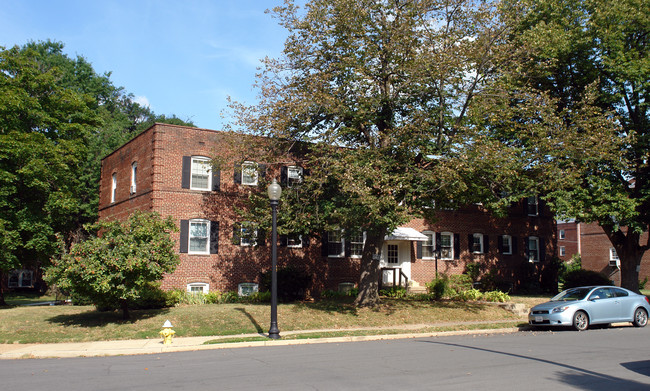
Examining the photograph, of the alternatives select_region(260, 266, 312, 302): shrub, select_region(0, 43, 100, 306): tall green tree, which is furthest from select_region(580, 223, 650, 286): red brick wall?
select_region(0, 43, 100, 306): tall green tree

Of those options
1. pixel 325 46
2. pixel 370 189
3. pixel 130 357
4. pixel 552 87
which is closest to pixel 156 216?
pixel 130 357

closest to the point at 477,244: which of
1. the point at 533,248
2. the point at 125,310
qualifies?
the point at 533,248

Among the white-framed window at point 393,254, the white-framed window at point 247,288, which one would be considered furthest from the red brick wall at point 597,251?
the white-framed window at point 247,288

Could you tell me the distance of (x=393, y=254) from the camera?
28641mm

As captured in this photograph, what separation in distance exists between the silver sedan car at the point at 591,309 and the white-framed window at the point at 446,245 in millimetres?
12487

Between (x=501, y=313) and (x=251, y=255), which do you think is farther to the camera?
(x=251, y=255)

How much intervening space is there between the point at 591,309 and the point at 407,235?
11.4 meters

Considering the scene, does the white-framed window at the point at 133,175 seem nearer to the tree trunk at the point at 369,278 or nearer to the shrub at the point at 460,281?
the tree trunk at the point at 369,278

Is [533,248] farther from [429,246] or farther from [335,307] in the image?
[335,307]

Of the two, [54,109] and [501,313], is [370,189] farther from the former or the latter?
[54,109]

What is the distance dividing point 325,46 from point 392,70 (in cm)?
257

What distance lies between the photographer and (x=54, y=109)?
2594 centimetres

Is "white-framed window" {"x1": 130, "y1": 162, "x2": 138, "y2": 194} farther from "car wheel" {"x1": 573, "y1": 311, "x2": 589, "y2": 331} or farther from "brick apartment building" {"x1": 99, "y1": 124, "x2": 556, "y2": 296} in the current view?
"car wheel" {"x1": 573, "y1": 311, "x2": 589, "y2": 331}

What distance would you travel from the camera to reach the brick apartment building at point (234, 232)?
914 inches
